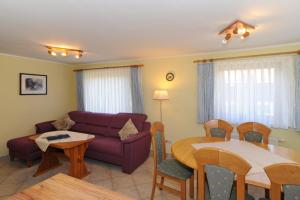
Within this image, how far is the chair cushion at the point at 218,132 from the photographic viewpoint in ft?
9.30

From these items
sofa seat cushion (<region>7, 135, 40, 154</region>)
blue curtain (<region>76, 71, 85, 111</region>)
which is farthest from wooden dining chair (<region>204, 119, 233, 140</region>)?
blue curtain (<region>76, 71, 85, 111</region>)

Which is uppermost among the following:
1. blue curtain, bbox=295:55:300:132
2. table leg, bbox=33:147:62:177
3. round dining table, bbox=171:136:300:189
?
blue curtain, bbox=295:55:300:132

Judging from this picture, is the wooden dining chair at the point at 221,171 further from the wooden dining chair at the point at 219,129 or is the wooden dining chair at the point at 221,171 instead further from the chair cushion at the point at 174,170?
the wooden dining chair at the point at 219,129

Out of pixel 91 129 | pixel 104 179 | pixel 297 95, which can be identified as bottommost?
pixel 104 179

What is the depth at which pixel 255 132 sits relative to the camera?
2.57 meters

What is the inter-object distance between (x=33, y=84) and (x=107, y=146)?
8.67 feet

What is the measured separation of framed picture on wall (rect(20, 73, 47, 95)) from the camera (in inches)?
165

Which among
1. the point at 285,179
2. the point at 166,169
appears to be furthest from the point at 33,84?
the point at 285,179

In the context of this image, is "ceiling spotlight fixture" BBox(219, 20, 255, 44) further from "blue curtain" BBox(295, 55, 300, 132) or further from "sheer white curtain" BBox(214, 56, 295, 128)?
"blue curtain" BBox(295, 55, 300, 132)

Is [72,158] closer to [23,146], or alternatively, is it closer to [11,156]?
[23,146]

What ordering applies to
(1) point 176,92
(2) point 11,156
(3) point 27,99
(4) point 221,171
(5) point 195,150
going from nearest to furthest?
(4) point 221,171, (5) point 195,150, (2) point 11,156, (1) point 176,92, (3) point 27,99

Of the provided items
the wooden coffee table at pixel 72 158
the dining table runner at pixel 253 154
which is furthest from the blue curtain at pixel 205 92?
the wooden coffee table at pixel 72 158

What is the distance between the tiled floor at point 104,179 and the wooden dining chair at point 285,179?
63.8 inches

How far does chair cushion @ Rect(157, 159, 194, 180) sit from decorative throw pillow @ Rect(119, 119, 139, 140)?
4.75 feet
